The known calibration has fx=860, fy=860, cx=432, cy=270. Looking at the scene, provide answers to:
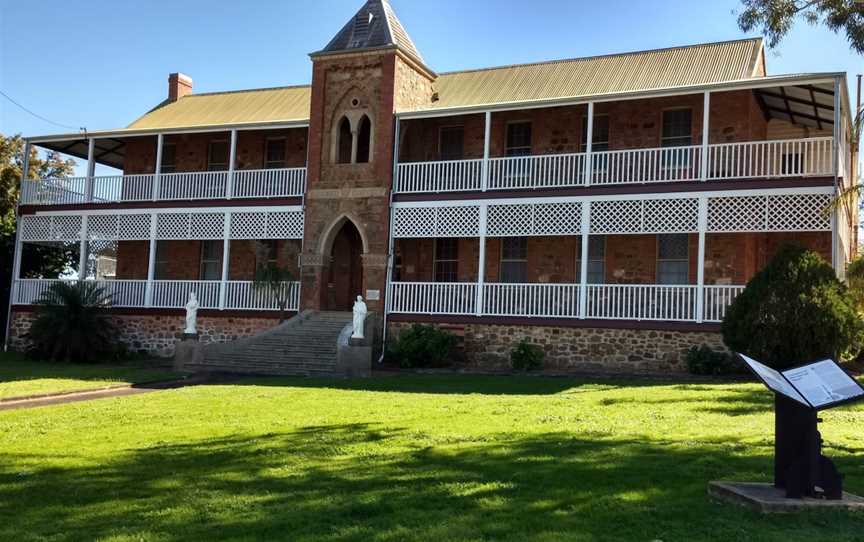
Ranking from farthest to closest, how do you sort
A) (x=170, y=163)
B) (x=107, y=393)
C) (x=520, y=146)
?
(x=170, y=163)
(x=520, y=146)
(x=107, y=393)

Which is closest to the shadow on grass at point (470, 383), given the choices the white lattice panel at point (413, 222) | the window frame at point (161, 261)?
the white lattice panel at point (413, 222)

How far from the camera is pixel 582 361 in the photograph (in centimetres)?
1867

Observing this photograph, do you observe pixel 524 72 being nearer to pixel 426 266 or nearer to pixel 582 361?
pixel 426 266

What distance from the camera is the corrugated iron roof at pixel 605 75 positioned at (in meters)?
20.8

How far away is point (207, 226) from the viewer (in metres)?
23.1

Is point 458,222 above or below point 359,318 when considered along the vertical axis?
above

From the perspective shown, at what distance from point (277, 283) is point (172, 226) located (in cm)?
401

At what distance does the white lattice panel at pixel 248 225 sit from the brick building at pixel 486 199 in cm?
7

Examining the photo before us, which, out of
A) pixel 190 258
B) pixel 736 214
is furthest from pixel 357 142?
pixel 736 214

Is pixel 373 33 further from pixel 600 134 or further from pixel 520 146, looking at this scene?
pixel 600 134

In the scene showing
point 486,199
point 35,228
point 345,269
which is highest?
point 486,199

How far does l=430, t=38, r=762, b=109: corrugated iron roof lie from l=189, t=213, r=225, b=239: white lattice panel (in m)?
6.50

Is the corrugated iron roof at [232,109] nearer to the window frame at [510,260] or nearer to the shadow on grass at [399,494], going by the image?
the window frame at [510,260]

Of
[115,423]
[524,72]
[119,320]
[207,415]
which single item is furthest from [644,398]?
[119,320]
